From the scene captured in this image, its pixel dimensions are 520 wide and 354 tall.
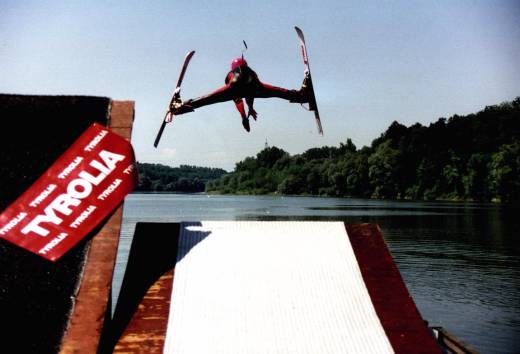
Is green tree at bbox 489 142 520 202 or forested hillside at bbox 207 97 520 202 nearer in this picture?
green tree at bbox 489 142 520 202

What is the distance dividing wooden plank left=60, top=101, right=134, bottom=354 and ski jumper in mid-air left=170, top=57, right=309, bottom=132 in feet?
11.4

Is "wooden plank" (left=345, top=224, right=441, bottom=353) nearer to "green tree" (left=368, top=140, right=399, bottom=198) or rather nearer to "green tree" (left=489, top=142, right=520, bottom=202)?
"green tree" (left=489, top=142, right=520, bottom=202)

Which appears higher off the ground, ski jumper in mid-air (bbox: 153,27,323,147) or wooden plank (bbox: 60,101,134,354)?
ski jumper in mid-air (bbox: 153,27,323,147)

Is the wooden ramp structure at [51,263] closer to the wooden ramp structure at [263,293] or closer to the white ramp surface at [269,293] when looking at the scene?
the wooden ramp structure at [263,293]

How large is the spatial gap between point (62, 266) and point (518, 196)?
13346 centimetres

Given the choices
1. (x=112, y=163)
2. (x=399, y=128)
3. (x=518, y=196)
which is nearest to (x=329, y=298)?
(x=112, y=163)

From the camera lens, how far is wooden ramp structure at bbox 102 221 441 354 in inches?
387

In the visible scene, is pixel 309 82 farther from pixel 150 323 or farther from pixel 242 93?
pixel 150 323

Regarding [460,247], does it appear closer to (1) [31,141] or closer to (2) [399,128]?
(1) [31,141]

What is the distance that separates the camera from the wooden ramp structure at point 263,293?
9.84 metres

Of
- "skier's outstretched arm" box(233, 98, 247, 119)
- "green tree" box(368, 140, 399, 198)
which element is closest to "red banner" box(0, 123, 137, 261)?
"skier's outstretched arm" box(233, 98, 247, 119)

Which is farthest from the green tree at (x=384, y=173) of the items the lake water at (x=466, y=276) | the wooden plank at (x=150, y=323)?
the wooden plank at (x=150, y=323)

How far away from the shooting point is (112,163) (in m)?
11.2

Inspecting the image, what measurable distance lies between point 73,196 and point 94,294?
217cm
